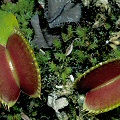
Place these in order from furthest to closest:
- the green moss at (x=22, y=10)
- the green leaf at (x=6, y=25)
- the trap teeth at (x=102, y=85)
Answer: the green moss at (x=22, y=10)
the green leaf at (x=6, y=25)
the trap teeth at (x=102, y=85)

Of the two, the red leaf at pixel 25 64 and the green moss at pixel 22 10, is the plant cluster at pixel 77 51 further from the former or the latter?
the red leaf at pixel 25 64

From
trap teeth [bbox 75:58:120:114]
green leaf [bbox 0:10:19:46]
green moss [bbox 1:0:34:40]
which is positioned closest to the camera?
trap teeth [bbox 75:58:120:114]

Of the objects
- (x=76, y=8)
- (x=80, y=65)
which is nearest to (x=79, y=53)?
(x=80, y=65)

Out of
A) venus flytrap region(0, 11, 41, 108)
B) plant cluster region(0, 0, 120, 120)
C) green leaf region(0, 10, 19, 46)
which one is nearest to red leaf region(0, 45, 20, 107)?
venus flytrap region(0, 11, 41, 108)

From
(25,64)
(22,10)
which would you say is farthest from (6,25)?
(25,64)

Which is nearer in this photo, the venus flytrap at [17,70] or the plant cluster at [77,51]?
the venus flytrap at [17,70]

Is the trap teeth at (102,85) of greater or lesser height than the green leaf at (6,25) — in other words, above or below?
below

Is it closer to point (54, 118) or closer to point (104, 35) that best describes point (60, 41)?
point (104, 35)

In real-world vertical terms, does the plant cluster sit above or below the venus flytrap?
below

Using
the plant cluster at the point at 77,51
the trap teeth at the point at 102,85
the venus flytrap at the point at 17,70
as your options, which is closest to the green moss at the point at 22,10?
the plant cluster at the point at 77,51

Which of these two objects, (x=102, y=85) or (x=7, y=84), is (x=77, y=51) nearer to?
(x=102, y=85)

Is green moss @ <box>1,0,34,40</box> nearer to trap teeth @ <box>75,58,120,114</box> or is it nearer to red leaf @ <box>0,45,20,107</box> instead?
red leaf @ <box>0,45,20,107</box>
